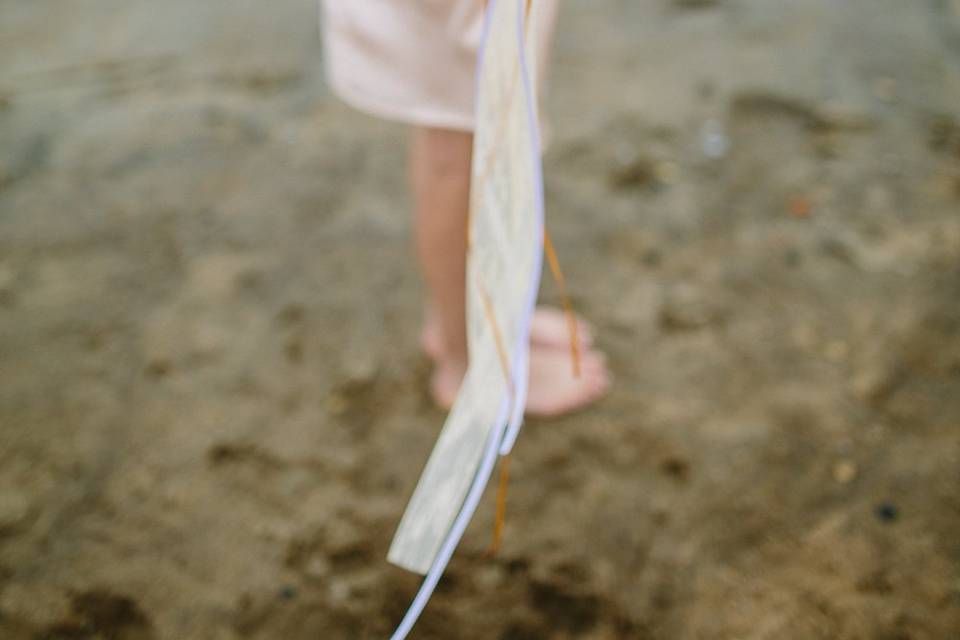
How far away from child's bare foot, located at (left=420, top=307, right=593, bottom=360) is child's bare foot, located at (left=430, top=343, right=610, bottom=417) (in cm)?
3

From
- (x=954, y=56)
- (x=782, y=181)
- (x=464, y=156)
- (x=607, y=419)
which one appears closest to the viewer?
(x=464, y=156)

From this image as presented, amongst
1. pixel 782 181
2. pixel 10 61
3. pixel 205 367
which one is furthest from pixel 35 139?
pixel 782 181

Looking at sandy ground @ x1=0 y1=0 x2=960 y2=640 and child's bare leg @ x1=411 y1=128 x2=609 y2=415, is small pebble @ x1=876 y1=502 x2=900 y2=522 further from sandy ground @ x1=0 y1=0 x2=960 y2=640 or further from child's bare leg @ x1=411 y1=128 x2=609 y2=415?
child's bare leg @ x1=411 y1=128 x2=609 y2=415

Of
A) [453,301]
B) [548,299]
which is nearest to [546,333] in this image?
[548,299]

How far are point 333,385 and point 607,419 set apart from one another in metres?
0.46

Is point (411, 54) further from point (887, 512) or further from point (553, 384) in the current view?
point (887, 512)

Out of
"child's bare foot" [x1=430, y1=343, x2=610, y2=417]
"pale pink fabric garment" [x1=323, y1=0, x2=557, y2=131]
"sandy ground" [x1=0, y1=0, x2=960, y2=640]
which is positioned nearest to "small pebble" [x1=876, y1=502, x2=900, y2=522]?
"sandy ground" [x1=0, y1=0, x2=960, y2=640]

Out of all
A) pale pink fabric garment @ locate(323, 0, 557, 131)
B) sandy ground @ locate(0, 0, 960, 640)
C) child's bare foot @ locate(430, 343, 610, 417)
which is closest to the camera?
pale pink fabric garment @ locate(323, 0, 557, 131)

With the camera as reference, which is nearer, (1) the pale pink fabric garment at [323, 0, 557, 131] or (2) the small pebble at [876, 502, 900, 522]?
(1) the pale pink fabric garment at [323, 0, 557, 131]

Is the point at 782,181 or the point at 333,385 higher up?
the point at 782,181

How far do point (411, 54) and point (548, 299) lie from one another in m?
0.65

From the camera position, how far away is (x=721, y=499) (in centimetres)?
108

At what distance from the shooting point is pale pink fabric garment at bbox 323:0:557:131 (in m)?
0.84

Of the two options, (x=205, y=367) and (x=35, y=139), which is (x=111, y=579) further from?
(x=35, y=139)
